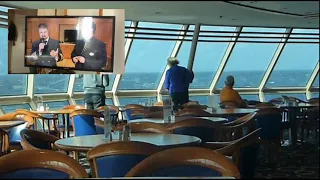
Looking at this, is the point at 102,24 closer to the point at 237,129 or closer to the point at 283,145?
the point at 283,145

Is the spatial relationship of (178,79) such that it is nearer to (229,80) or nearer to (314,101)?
(229,80)

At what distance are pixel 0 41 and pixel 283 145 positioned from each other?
35.0 inches

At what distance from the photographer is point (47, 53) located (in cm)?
118

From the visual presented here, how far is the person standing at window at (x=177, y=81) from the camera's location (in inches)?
52.7

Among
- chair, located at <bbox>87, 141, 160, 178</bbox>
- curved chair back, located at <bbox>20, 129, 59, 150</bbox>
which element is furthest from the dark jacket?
curved chair back, located at <bbox>20, 129, 59, 150</bbox>

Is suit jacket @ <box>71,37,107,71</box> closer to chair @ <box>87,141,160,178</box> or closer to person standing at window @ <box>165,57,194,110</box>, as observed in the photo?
person standing at window @ <box>165,57,194,110</box>

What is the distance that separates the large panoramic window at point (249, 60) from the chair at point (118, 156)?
1.22 metres

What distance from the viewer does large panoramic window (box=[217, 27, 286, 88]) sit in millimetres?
1148

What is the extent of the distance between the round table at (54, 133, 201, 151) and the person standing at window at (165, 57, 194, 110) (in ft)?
4.56

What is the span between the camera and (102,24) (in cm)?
112

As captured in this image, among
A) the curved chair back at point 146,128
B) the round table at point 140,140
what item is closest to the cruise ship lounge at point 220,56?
the round table at point 140,140

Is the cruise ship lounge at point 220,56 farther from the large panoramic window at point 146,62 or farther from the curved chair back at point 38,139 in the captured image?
the curved chair back at point 38,139

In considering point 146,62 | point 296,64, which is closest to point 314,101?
point 296,64

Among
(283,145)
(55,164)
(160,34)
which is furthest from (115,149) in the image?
(160,34)
